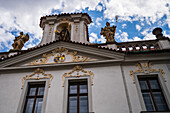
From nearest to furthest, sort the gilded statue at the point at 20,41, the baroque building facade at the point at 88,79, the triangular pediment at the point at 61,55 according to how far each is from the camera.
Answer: the baroque building facade at the point at 88,79 → the triangular pediment at the point at 61,55 → the gilded statue at the point at 20,41

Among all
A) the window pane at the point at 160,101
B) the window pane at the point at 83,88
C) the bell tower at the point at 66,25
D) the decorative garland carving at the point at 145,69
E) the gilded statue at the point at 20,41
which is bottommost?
the window pane at the point at 160,101

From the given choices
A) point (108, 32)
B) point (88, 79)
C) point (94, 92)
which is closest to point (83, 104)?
point (94, 92)

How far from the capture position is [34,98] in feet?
26.6

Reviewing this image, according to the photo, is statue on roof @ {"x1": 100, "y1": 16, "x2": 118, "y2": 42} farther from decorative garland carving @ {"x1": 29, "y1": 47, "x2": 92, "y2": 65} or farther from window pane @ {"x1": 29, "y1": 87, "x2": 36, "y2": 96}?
window pane @ {"x1": 29, "y1": 87, "x2": 36, "y2": 96}

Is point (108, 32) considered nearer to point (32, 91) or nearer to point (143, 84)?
point (143, 84)

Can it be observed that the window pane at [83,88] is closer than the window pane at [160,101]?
No

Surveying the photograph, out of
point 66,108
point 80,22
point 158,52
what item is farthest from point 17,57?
point 158,52

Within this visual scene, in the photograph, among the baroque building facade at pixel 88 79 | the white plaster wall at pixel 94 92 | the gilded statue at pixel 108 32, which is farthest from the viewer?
the gilded statue at pixel 108 32

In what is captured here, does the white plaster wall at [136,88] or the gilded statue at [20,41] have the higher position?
the gilded statue at [20,41]

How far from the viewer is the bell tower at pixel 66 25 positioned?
1305 centimetres

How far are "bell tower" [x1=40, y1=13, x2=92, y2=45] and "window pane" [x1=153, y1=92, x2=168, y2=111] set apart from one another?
6735 millimetres

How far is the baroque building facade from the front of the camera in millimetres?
7414

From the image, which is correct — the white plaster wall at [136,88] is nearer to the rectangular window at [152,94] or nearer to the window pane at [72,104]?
the rectangular window at [152,94]

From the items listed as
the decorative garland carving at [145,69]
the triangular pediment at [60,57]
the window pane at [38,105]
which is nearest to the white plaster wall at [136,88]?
the decorative garland carving at [145,69]
